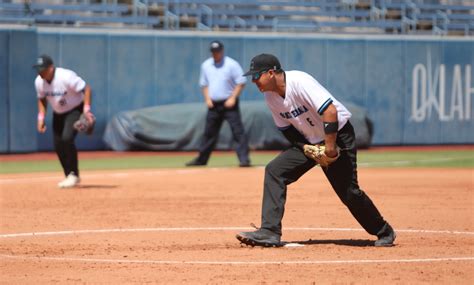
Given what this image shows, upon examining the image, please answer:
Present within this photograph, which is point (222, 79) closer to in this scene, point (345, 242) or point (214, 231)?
point (214, 231)

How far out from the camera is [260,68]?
29.3ft

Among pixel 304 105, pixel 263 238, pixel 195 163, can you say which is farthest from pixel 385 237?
pixel 195 163

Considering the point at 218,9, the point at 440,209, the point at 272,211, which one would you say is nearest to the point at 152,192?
the point at 440,209

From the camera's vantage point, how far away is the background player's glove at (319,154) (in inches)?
349

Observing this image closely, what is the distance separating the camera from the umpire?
18719 millimetres

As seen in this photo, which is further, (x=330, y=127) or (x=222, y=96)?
(x=222, y=96)

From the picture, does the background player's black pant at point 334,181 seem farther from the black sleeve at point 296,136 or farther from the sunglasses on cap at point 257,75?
the sunglasses on cap at point 257,75

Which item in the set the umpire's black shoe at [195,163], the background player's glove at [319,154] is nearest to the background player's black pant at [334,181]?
the background player's glove at [319,154]

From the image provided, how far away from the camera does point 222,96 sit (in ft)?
61.7

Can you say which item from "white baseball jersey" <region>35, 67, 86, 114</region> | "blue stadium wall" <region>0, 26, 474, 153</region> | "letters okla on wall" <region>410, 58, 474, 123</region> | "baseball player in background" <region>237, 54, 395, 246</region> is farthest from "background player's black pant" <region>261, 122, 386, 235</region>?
"letters okla on wall" <region>410, 58, 474, 123</region>

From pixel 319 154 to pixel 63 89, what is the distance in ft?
21.9

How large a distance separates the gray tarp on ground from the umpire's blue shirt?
513cm

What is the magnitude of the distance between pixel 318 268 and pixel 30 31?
1644cm

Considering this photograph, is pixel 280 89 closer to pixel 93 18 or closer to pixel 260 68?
pixel 260 68
